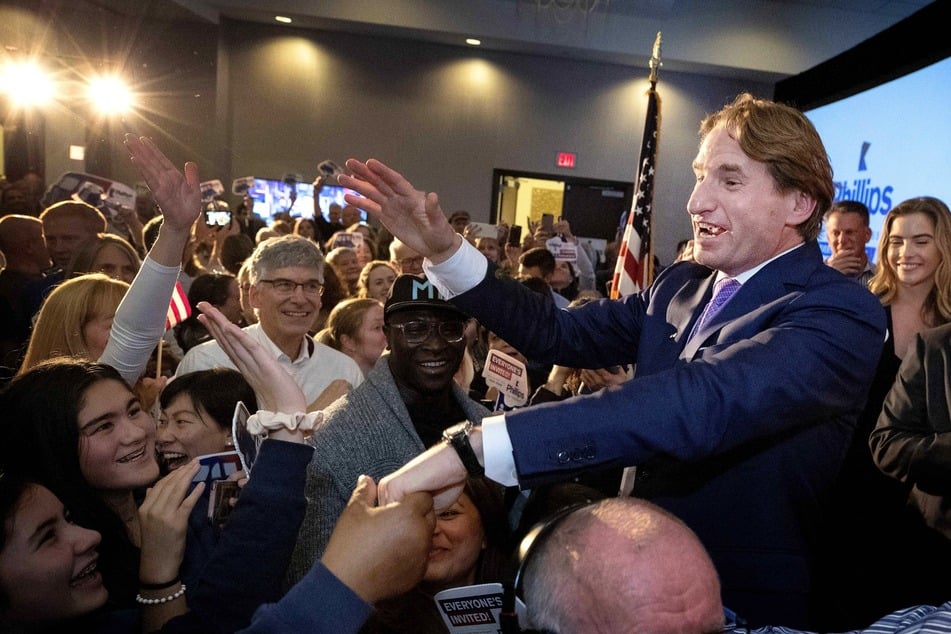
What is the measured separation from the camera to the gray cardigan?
1739 millimetres

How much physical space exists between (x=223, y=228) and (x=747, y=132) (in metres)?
6.71

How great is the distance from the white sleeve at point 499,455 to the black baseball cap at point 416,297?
0.96 metres

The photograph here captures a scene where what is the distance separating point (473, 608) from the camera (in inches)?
46.6

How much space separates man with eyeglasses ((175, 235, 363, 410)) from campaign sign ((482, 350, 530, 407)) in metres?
0.57

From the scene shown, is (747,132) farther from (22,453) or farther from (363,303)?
(363,303)

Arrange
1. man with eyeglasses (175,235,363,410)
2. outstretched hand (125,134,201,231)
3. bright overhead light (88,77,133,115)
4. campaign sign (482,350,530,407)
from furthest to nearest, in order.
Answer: bright overhead light (88,77,133,115) → man with eyeglasses (175,235,363,410) → campaign sign (482,350,530,407) → outstretched hand (125,134,201,231)

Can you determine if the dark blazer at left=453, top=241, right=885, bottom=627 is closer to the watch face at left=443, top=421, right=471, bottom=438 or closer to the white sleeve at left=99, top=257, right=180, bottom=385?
the watch face at left=443, top=421, right=471, bottom=438

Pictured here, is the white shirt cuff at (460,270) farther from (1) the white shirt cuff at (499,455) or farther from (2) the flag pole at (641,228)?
(2) the flag pole at (641,228)

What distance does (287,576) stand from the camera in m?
1.74

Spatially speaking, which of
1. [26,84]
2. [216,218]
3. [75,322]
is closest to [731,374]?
[75,322]

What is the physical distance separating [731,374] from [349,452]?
0.97m

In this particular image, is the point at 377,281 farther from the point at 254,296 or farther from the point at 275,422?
the point at 275,422

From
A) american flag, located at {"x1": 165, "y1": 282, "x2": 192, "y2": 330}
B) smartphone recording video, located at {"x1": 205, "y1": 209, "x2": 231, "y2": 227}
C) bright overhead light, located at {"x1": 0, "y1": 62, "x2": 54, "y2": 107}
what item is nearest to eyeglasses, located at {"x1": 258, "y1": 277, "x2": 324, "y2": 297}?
american flag, located at {"x1": 165, "y1": 282, "x2": 192, "y2": 330}

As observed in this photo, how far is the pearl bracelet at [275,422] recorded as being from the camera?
135 cm
